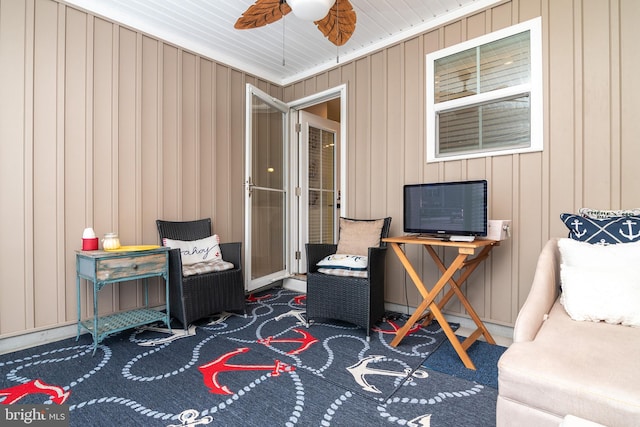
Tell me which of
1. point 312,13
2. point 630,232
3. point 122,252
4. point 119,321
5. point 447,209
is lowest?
point 119,321

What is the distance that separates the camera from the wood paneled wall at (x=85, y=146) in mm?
2318

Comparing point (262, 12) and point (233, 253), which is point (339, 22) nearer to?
point (262, 12)

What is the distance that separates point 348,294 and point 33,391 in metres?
2.01

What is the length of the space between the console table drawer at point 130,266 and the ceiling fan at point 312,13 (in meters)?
1.87

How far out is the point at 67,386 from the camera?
71.0 inches

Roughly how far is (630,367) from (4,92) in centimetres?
377

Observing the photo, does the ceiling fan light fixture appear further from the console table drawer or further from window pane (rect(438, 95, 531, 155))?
the console table drawer

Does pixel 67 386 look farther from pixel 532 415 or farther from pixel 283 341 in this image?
pixel 532 415

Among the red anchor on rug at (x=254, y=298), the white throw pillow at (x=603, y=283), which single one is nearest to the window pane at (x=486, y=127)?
the white throw pillow at (x=603, y=283)

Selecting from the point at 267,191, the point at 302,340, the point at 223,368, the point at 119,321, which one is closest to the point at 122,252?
the point at 119,321

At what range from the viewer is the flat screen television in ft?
7.22

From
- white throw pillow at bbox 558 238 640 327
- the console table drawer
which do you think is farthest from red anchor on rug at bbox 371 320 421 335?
the console table drawer

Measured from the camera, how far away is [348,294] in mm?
2584

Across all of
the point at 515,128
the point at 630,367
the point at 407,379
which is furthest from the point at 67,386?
the point at 515,128
